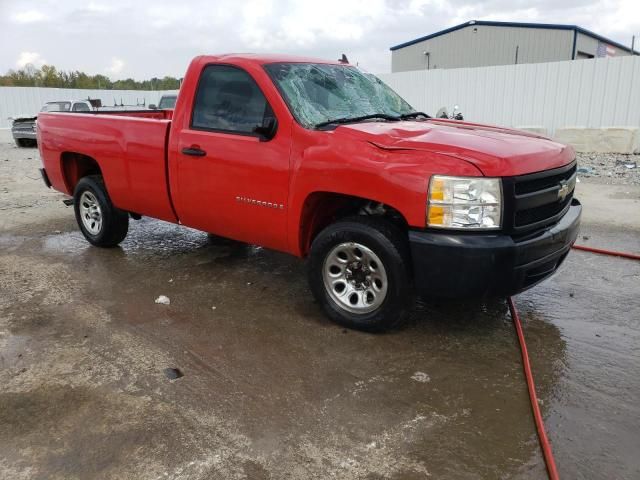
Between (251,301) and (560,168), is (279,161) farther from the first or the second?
(560,168)

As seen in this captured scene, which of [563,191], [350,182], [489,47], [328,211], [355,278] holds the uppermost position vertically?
[489,47]

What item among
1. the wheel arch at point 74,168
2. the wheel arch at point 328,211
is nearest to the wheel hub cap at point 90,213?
the wheel arch at point 74,168

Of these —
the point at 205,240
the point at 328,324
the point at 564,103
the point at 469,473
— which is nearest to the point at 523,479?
the point at 469,473

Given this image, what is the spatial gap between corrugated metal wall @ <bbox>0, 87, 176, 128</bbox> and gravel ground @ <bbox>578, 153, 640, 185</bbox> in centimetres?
2213

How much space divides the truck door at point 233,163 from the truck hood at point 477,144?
0.65m

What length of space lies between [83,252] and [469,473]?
504cm

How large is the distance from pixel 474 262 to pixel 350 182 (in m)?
0.97

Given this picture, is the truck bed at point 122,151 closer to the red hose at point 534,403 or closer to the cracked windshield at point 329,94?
the cracked windshield at point 329,94

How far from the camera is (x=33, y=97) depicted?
27.7 metres

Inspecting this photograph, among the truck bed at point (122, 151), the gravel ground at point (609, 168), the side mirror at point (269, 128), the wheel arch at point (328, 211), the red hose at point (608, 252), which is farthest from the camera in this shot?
the gravel ground at point (609, 168)

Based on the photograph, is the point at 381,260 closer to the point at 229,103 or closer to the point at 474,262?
the point at 474,262

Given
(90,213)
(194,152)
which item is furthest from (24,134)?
(194,152)

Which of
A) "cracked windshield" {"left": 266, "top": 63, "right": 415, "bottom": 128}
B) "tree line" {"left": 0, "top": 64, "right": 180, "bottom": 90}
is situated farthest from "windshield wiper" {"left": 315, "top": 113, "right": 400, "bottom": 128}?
"tree line" {"left": 0, "top": 64, "right": 180, "bottom": 90}

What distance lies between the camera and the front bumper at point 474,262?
3.27 metres
